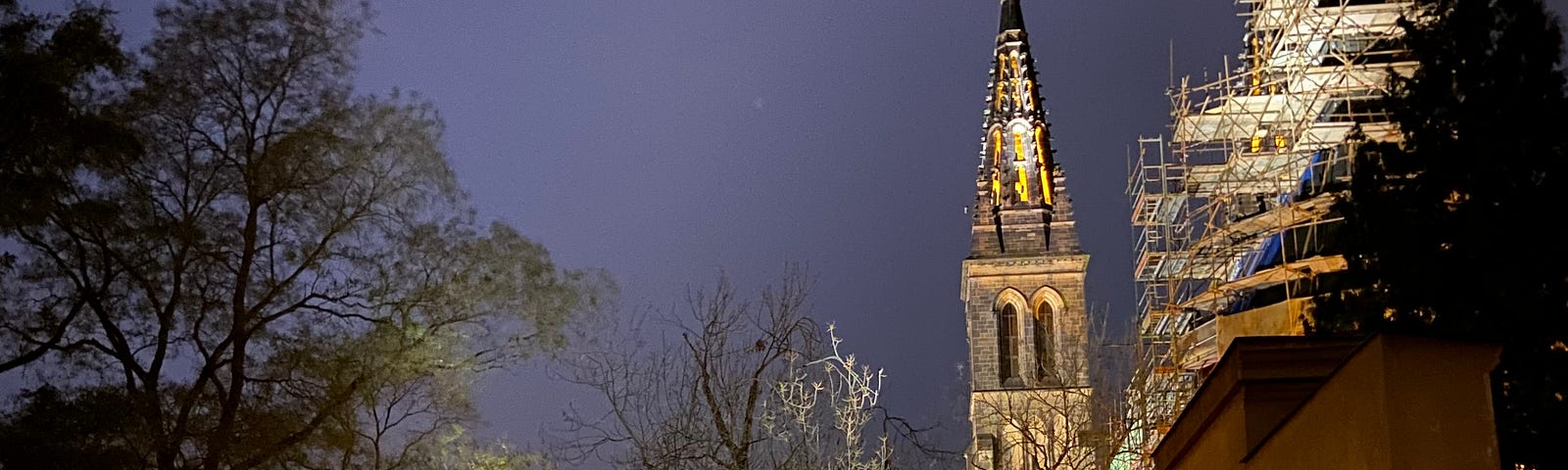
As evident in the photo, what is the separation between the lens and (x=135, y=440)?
640 inches

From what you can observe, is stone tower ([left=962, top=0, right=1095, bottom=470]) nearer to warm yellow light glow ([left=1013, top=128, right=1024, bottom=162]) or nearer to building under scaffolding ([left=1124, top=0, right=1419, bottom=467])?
warm yellow light glow ([left=1013, top=128, right=1024, bottom=162])

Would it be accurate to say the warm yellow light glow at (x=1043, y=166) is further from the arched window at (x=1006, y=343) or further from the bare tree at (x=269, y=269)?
the bare tree at (x=269, y=269)

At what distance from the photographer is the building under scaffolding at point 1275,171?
26.4 meters

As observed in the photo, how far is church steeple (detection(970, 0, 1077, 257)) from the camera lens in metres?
43.7

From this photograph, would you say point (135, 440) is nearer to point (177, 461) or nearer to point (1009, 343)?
point (177, 461)

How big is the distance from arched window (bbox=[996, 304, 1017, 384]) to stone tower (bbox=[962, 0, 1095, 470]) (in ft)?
0.09

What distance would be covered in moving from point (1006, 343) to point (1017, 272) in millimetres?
2076

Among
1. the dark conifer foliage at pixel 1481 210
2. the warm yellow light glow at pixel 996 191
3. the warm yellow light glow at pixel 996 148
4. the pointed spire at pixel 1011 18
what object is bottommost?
the dark conifer foliage at pixel 1481 210

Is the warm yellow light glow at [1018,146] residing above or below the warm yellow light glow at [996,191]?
above

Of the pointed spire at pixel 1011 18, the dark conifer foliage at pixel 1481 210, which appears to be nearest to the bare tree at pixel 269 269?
the dark conifer foliage at pixel 1481 210

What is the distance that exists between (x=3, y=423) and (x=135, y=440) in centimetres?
191

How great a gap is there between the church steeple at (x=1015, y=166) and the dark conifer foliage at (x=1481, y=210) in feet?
83.4

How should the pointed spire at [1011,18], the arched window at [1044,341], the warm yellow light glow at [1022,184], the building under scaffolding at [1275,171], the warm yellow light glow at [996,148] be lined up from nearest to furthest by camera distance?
the building under scaffolding at [1275,171] < the arched window at [1044,341] < the warm yellow light glow at [1022,184] < the warm yellow light glow at [996,148] < the pointed spire at [1011,18]

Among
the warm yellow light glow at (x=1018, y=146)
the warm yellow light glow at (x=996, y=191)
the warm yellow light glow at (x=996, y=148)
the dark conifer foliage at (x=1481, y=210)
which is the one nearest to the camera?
the dark conifer foliage at (x=1481, y=210)
